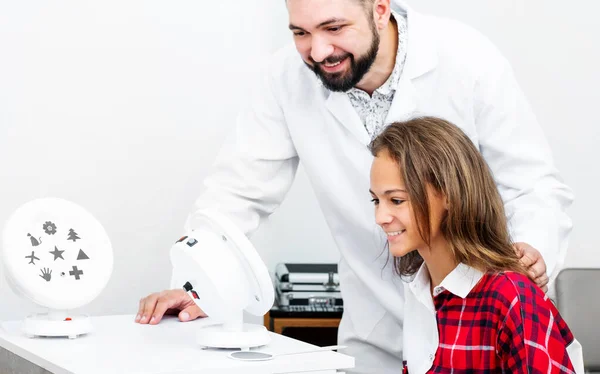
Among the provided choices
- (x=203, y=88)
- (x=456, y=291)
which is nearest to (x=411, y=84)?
(x=456, y=291)

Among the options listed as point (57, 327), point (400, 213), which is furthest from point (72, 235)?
point (400, 213)

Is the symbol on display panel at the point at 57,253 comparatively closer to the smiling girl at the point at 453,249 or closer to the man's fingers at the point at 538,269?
the smiling girl at the point at 453,249

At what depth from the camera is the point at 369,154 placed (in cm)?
212

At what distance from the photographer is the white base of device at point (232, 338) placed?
5.25ft

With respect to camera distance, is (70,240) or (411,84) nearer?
(70,240)

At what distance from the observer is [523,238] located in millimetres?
1838

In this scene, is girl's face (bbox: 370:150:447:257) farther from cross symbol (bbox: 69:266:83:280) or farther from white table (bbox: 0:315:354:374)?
cross symbol (bbox: 69:266:83:280)

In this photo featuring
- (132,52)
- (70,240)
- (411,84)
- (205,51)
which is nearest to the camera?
(70,240)

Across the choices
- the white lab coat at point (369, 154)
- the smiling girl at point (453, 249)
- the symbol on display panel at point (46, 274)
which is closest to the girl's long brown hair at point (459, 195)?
the smiling girl at point (453, 249)

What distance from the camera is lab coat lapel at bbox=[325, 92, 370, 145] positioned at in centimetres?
212

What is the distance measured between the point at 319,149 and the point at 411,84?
279 mm

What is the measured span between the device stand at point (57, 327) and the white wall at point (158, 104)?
3.09ft

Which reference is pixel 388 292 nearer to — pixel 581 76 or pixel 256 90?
pixel 256 90

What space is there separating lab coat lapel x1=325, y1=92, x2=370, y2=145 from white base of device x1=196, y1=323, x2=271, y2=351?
2.08ft
